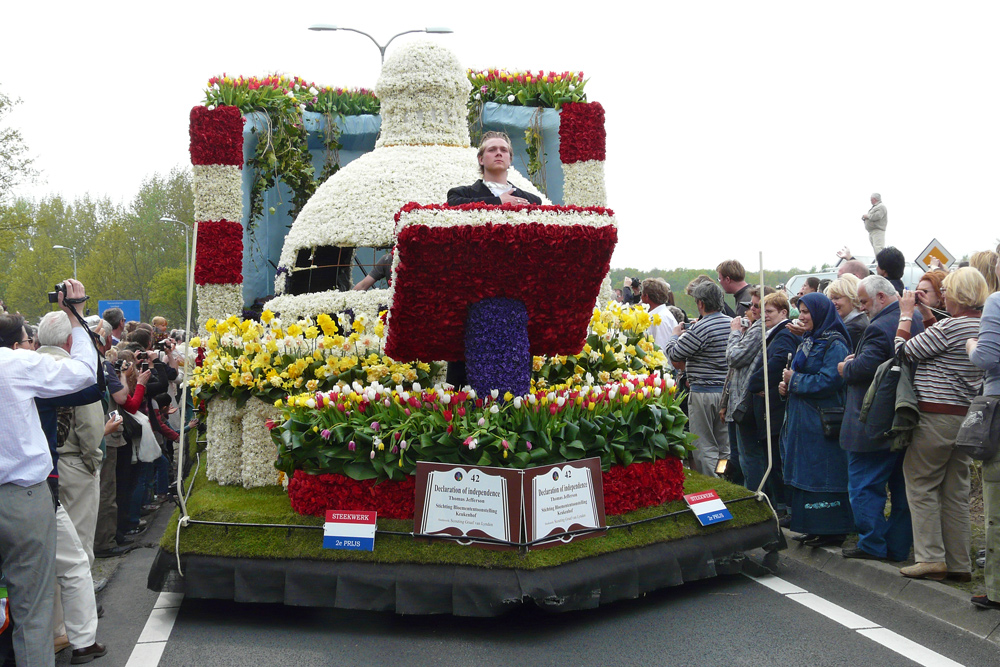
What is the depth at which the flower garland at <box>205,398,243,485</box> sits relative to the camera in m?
7.36

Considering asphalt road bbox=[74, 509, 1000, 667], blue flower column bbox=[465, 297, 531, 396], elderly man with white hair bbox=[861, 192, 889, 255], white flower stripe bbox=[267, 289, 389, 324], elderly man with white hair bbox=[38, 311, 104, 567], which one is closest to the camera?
asphalt road bbox=[74, 509, 1000, 667]

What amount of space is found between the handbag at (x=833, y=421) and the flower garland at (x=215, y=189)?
21.0 feet

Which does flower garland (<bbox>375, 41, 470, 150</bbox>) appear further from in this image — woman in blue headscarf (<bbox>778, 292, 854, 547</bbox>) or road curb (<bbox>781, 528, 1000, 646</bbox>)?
road curb (<bbox>781, 528, 1000, 646</bbox>)

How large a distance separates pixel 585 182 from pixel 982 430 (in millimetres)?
5695

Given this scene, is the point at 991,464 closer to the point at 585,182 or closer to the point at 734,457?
the point at 734,457

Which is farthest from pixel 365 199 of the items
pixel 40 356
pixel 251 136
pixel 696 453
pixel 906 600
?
pixel 906 600

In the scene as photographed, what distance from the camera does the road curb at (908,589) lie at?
4777 mm

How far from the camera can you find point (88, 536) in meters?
5.85

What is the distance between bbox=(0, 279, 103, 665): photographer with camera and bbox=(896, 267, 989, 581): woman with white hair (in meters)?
4.89

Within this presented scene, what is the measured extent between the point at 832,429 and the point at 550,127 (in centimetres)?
514

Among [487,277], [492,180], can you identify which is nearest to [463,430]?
[487,277]

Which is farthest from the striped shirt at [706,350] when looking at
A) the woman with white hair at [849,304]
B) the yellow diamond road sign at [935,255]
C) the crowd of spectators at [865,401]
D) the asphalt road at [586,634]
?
the yellow diamond road sign at [935,255]

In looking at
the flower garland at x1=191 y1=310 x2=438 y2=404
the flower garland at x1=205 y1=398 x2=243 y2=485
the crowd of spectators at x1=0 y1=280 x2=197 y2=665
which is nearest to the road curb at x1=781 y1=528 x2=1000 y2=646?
the flower garland at x1=191 y1=310 x2=438 y2=404

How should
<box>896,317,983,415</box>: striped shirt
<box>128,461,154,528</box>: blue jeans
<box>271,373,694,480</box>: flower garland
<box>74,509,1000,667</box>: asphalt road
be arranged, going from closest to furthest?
<box>74,509,1000,667</box>: asphalt road, <box>271,373,694,480</box>: flower garland, <box>896,317,983,415</box>: striped shirt, <box>128,461,154,528</box>: blue jeans
